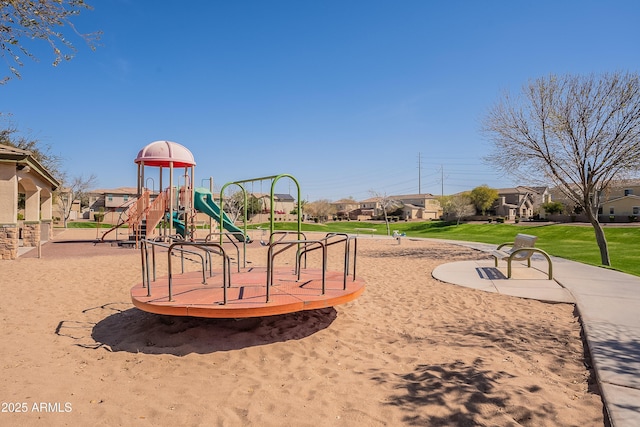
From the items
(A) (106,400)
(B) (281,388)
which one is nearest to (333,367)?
(B) (281,388)

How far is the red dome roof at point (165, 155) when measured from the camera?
1881cm

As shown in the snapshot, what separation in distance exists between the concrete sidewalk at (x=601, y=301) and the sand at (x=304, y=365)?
0.64 ft

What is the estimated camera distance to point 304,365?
169 inches

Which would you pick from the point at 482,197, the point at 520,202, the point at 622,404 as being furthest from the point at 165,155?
the point at 520,202

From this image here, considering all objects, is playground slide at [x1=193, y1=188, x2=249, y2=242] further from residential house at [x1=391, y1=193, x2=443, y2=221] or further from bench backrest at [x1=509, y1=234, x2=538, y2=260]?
residential house at [x1=391, y1=193, x2=443, y2=221]

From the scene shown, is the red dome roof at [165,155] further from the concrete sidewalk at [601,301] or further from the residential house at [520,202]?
the residential house at [520,202]

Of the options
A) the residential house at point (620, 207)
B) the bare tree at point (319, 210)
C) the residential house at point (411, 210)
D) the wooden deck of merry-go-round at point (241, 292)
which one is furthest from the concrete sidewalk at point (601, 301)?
the residential house at point (411, 210)

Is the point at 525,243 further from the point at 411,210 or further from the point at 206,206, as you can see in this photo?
the point at 411,210

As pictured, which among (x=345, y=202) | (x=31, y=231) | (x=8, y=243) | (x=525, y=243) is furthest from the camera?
(x=345, y=202)

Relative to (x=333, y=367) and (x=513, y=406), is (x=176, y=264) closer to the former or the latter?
(x=333, y=367)

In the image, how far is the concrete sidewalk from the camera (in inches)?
131

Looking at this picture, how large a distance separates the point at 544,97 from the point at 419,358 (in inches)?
515

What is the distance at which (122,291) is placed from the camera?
8055 mm

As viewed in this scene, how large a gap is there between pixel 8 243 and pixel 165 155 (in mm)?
7756
